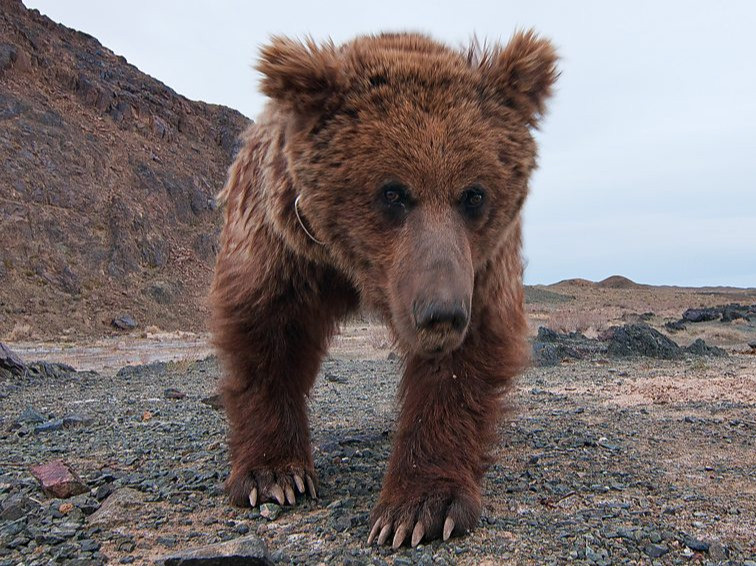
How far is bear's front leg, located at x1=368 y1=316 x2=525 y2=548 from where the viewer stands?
2959 millimetres

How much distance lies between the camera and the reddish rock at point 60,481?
12.1ft

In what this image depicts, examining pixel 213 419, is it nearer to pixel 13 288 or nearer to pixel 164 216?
pixel 13 288

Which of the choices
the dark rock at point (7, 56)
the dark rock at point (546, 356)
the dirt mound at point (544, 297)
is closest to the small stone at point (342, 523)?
the dark rock at point (546, 356)

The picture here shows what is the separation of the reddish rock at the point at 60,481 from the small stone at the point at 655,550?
2.84m

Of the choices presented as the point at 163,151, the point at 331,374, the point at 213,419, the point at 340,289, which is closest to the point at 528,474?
the point at 340,289

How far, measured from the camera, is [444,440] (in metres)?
3.20

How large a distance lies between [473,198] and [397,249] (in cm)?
42

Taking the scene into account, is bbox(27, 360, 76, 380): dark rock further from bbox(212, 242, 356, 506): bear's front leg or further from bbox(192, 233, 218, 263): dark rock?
bbox(192, 233, 218, 263): dark rock

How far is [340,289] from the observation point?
380 cm

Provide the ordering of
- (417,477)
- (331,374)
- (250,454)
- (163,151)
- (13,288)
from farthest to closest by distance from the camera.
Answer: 1. (163,151)
2. (13,288)
3. (331,374)
4. (250,454)
5. (417,477)

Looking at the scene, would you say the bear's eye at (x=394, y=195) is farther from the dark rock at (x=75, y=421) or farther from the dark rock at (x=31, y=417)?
the dark rock at (x=31, y=417)

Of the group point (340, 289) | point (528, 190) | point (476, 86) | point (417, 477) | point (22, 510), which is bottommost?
point (22, 510)

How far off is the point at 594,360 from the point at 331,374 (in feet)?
13.0

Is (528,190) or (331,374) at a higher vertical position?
(528,190)
